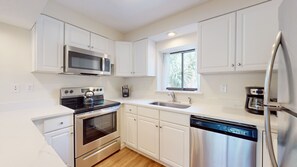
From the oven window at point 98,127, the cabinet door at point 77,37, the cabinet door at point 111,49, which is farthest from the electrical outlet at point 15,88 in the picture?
the cabinet door at point 111,49

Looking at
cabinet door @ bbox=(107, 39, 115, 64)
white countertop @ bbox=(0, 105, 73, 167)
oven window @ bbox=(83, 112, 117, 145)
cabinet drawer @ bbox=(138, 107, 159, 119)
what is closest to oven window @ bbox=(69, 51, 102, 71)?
cabinet door @ bbox=(107, 39, 115, 64)

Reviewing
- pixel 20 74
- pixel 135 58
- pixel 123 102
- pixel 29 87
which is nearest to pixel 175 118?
pixel 123 102

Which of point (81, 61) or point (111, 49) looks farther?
point (111, 49)

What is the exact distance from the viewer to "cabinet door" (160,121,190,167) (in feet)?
5.42

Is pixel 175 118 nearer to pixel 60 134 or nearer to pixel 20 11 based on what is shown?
pixel 60 134

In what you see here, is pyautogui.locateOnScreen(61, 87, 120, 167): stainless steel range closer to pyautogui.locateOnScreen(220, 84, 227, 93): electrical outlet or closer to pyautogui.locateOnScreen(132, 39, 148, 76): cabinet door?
pyautogui.locateOnScreen(132, 39, 148, 76): cabinet door

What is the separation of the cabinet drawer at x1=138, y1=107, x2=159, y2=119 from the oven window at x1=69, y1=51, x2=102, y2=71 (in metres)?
1.01

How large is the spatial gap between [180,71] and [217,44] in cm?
103

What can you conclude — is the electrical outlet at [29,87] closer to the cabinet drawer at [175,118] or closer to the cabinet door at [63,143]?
the cabinet door at [63,143]

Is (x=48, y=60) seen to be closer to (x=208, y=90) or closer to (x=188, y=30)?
(x=188, y=30)

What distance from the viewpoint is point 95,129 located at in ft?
6.51

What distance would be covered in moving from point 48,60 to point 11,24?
60 centimetres

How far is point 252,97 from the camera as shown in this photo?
5.01ft

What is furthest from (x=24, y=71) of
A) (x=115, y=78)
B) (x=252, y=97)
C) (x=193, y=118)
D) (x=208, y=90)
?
(x=252, y=97)
